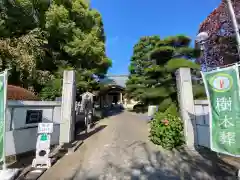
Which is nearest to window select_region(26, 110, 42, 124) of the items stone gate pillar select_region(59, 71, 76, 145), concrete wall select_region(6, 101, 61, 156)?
concrete wall select_region(6, 101, 61, 156)

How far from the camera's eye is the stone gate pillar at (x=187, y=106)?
4.81 m

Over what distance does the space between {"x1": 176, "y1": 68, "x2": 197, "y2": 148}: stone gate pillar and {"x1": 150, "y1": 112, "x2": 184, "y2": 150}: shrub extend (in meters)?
0.20

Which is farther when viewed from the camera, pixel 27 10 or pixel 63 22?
pixel 63 22

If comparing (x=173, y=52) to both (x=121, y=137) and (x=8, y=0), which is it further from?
(x=8, y=0)

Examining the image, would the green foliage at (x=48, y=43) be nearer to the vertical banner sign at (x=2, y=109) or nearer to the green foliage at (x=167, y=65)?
the vertical banner sign at (x=2, y=109)

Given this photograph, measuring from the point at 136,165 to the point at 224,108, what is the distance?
2.26 metres

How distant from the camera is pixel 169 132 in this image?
15.6 ft

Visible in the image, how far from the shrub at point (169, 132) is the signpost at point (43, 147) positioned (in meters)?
3.27

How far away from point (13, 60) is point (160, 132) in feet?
21.4

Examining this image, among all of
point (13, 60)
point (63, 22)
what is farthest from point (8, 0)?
point (13, 60)

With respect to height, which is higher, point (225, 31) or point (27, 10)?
point (27, 10)

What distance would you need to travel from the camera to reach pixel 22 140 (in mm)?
4258

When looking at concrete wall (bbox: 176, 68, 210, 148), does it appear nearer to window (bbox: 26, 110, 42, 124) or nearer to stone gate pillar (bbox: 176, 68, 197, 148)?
stone gate pillar (bbox: 176, 68, 197, 148)

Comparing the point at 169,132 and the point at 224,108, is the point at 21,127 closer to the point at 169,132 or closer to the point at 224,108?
the point at 169,132
